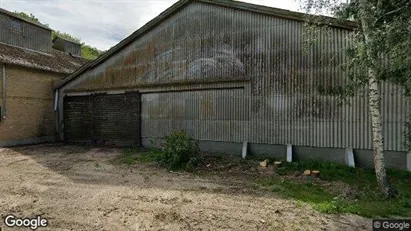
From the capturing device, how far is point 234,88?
1223cm

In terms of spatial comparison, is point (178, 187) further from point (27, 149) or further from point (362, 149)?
point (27, 149)

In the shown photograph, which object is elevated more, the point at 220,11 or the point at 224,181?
the point at 220,11

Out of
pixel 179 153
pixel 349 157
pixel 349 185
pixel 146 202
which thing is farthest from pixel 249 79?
pixel 146 202

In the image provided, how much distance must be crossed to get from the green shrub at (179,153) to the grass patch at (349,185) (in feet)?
9.63

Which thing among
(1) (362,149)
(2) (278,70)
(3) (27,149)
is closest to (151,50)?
(2) (278,70)

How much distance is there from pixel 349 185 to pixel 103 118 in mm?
12932

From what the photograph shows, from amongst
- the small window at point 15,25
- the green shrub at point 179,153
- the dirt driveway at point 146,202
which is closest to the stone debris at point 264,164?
the dirt driveway at point 146,202

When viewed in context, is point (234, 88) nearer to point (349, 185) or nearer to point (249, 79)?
point (249, 79)

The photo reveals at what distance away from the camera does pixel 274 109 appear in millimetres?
11352

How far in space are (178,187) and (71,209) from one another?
2.78 meters

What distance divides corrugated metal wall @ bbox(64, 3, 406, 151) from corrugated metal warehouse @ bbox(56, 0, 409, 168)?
4 centimetres

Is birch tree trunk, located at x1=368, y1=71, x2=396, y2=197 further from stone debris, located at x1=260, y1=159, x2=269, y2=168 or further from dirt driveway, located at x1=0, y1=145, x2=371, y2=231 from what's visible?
stone debris, located at x1=260, y1=159, x2=269, y2=168

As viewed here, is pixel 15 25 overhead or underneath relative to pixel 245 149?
overhead

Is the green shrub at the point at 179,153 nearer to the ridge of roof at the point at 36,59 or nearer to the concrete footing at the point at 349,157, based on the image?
the concrete footing at the point at 349,157
